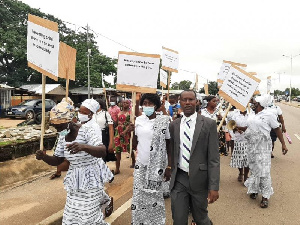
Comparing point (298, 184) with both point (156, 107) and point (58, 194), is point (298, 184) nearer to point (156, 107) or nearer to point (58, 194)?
point (156, 107)

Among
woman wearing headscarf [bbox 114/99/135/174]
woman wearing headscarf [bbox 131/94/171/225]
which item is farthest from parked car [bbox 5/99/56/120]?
woman wearing headscarf [bbox 131/94/171/225]

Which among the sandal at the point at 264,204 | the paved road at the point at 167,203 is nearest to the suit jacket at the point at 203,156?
the paved road at the point at 167,203

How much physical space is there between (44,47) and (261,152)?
3758 millimetres

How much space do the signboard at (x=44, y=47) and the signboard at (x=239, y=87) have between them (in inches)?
110

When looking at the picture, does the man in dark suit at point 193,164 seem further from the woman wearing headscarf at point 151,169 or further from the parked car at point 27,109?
the parked car at point 27,109

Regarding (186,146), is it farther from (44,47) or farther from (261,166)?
(261,166)

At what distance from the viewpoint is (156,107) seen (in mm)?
4066

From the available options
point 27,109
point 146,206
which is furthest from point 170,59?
point 27,109

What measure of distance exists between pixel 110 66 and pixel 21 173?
26.1 m

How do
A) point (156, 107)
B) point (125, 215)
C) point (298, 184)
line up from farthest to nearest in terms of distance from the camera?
point (298, 184) → point (125, 215) → point (156, 107)

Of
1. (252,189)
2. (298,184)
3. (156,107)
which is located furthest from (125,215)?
(298,184)

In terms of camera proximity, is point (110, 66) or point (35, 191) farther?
point (110, 66)

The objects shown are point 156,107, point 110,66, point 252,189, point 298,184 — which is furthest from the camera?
point 110,66

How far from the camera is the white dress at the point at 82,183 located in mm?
3035
